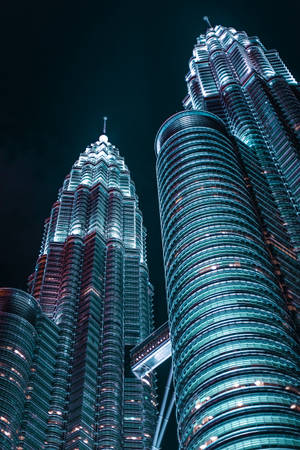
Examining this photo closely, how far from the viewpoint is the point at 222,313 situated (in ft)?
294

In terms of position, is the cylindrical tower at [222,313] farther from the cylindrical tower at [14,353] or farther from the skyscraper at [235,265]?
the cylindrical tower at [14,353]

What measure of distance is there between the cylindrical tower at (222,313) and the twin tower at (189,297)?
0.24 meters

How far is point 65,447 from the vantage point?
111m

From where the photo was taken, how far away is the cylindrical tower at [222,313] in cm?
7550

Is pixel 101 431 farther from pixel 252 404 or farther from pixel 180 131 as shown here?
pixel 180 131

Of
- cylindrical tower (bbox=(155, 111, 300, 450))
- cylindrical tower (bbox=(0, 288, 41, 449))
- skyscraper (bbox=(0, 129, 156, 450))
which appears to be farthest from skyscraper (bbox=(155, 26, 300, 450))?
cylindrical tower (bbox=(0, 288, 41, 449))

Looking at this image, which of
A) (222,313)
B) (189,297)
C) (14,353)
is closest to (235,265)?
(189,297)

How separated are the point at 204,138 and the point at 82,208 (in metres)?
55.8

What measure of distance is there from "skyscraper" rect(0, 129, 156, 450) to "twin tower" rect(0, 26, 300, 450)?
0.35m

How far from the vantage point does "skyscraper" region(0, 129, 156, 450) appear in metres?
113

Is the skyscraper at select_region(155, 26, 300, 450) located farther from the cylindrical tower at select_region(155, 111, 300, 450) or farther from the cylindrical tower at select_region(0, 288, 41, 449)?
the cylindrical tower at select_region(0, 288, 41, 449)

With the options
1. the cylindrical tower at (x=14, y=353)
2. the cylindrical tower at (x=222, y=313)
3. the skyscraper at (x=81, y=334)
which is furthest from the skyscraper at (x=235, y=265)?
the cylindrical tower at (x=14, y=353)

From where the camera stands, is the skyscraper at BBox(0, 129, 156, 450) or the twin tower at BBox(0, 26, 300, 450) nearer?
the twin tower at BBox(0, 26, 300, 450)

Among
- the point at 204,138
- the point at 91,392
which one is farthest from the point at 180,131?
the point at 91,392
